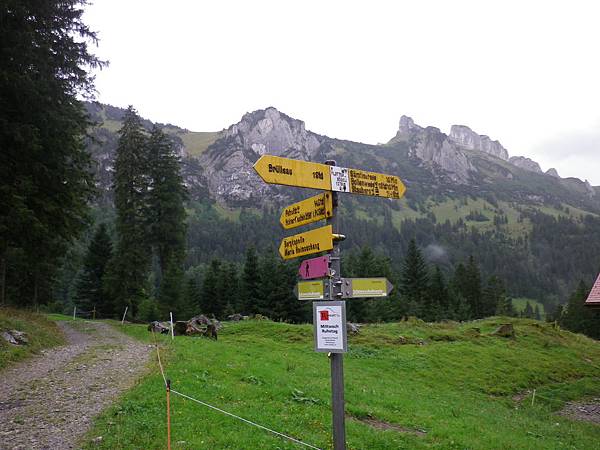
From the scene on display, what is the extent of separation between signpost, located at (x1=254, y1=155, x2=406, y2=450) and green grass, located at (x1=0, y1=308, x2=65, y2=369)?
11.3 meters

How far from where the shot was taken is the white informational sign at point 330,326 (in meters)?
6.10

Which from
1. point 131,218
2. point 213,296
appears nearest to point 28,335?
point 131,218

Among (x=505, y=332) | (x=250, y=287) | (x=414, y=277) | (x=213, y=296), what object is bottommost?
(x=505, y=332)

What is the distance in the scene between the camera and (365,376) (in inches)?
723

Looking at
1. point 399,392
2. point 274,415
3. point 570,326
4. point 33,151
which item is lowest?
point 570,326

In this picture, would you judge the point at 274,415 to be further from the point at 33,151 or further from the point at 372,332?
the point at 372,332

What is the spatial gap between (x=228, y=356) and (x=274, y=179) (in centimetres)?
1181

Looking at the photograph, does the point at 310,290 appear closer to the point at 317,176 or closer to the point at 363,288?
the point at 363,288

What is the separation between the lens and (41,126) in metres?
18.3

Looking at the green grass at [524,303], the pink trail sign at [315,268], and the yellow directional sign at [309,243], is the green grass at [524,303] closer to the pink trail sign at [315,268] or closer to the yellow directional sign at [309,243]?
the yellow directional sign at [309,243]

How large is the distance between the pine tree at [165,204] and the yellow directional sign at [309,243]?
34.4m

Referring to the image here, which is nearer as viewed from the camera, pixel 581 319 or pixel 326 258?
pixel 326 258

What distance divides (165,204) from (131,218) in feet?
10.2

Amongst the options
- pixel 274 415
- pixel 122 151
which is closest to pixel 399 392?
pixel 274 415
